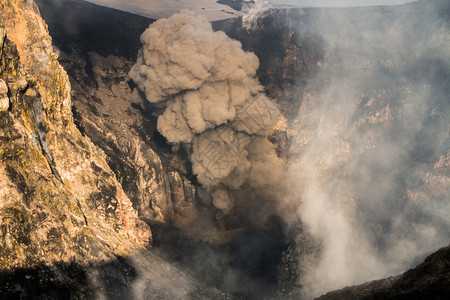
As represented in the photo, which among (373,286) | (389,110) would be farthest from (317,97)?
(373,286)

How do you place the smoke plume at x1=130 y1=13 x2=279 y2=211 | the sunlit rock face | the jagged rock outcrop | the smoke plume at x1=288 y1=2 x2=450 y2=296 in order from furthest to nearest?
1. the smoke plume at x1=130 y1=13 x2=279 y2=211
2. the smoke plume at x1=288 y1=2 x2=450 y2=296
3. the sunlit rock face
4. the jagged rock outcrop

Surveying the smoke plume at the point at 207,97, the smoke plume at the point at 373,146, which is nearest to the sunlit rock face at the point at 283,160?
the smoke plume at the point at 373,146

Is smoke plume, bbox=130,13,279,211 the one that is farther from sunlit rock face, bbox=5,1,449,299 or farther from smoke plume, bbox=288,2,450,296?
smoke plume, bbox=288,2,450,296

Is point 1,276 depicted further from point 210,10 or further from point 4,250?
point 210,10

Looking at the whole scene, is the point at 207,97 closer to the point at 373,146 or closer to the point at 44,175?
the point at 373,146

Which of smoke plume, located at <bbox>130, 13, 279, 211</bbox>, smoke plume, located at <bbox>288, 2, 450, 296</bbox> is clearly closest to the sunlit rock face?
smoke plume, located at <bbox>288, 2, 450, 296</bbox>

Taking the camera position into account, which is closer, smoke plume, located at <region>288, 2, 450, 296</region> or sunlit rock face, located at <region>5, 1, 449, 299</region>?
sunlit rock face, located at <region>5, 1, 449, 299</region>

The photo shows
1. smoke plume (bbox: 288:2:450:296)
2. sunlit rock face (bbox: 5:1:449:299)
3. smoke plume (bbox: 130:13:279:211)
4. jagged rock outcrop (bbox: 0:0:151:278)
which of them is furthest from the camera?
smoke plume (bbox: 130:13:279:211)

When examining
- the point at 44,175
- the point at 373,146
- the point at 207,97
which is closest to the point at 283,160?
the point at 373,146
